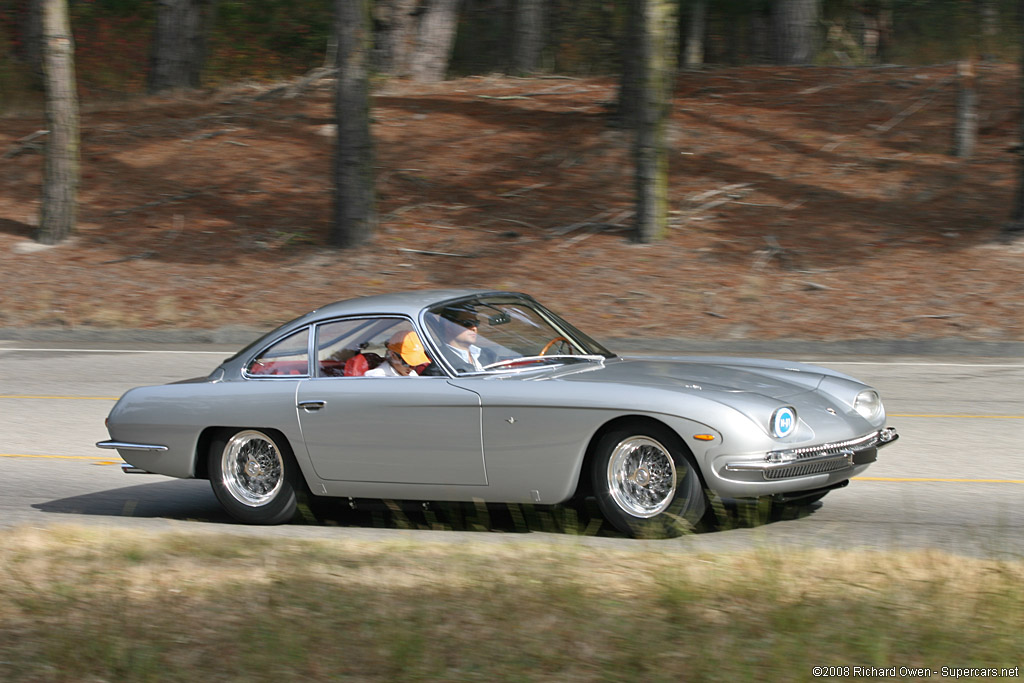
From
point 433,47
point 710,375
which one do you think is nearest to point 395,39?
point 433,47

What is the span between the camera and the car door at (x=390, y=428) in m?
6.54

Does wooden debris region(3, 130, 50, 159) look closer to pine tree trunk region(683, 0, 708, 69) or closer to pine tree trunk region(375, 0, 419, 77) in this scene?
pine tree trunk region(375, 0, 419, 77)

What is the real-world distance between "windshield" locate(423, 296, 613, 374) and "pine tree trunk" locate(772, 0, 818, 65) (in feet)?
72.6

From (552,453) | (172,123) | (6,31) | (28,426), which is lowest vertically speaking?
(28,426)

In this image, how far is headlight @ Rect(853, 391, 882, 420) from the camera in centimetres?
675

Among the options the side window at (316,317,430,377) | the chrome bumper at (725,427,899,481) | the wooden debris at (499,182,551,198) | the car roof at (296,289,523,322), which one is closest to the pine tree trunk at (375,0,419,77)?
the wooden debris at (499,182,551,198)

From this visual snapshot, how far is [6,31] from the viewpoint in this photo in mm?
38500

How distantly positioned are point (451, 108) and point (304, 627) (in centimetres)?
2238

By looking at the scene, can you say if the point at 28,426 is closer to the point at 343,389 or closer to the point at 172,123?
the point at 343,389

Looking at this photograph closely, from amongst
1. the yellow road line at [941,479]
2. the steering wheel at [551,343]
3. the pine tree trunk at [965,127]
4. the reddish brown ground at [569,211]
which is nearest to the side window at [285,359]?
the steering wheel at [551,343]

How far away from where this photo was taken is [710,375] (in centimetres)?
671

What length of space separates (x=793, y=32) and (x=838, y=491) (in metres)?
22.5

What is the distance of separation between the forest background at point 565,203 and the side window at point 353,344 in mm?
8652

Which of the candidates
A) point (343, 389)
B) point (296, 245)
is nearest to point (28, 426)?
point (343, 389)
